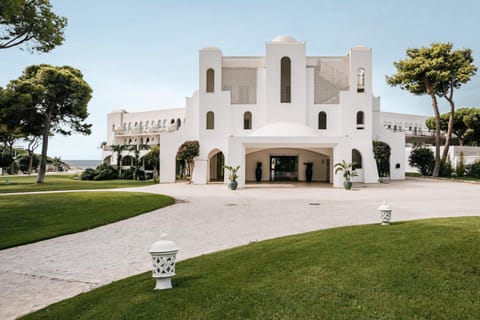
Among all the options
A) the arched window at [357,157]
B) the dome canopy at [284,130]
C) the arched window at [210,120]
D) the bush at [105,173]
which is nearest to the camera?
the dome canopy at [284,130]

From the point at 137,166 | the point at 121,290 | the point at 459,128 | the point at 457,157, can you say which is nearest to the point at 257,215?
the point at 121,290

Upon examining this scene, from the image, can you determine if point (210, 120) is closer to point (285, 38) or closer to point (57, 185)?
point (285, 38)

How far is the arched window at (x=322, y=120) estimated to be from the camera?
92.6 ft

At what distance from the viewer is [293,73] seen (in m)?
27.9

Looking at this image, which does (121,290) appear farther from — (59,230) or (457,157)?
(457,157)

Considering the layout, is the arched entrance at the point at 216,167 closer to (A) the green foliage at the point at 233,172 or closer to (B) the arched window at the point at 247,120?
(B) the arched window at the point at 247,120

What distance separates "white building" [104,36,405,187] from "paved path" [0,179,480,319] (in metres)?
14.2

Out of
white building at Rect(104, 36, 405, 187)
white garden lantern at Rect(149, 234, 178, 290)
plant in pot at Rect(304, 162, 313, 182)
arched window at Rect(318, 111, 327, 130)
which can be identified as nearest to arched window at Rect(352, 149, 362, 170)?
white building at Rect(104, 36, 405, 187)

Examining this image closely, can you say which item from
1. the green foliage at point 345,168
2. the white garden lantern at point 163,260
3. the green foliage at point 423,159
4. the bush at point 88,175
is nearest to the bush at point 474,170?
the green foliage at point 423,159

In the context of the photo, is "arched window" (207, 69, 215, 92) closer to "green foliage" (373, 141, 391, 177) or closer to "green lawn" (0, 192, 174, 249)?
"green foliage" (373, 141, 391, 177)

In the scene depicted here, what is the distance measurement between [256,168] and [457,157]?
73.2 ft

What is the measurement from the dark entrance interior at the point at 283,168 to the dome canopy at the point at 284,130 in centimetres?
444

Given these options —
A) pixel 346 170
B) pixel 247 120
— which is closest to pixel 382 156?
pixel 346 170

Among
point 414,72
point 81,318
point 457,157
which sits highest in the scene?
point 414,72
